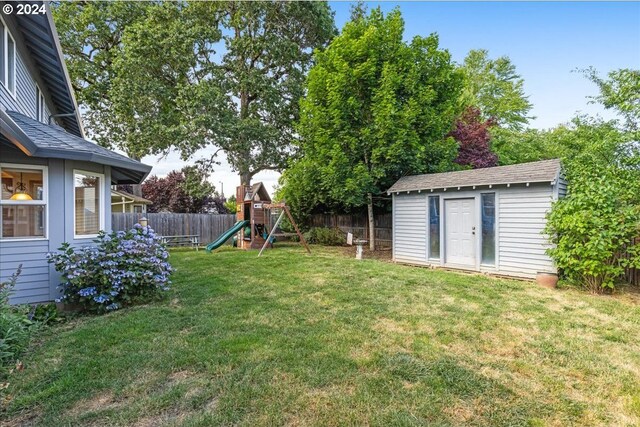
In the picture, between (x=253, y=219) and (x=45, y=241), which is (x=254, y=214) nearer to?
(x=253, y=219)

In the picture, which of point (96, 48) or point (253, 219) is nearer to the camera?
point (253, 219)

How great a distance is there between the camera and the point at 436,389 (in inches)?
108

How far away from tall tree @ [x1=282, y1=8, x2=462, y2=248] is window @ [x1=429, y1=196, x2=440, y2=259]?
239cm

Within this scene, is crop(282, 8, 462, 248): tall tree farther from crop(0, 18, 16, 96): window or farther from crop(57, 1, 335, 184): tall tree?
crop(0, 18, 16, 96): window

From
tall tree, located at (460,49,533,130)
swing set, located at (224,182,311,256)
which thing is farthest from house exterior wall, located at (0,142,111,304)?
tall tree, located at (460,49,533,130)

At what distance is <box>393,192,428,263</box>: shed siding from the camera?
31.0ft

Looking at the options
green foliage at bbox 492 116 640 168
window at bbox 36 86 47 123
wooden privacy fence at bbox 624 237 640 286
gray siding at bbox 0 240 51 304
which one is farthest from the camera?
window at bbox 36 86 47 123

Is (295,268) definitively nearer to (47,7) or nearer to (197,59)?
(47,7)

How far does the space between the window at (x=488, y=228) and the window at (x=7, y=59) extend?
9.75 m

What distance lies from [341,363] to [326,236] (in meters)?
11.4

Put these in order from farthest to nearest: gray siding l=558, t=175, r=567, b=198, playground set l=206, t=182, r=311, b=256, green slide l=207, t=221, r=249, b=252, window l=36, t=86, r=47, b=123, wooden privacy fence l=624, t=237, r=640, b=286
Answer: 1. playground set l=206, t=182, r=311, b=256
2. green slide l=207, t=221, r=249, b=252
3. window l=36, t=86, r=47, b=123
4. gray siding l=558, t=175, r=567, b=198
5. wooden privacy fence l=624, t=237, r=640, b=286

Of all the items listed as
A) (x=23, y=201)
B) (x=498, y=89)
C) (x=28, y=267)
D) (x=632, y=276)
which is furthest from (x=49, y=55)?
(x=498, y=89)

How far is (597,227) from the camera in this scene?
5918 millimetres

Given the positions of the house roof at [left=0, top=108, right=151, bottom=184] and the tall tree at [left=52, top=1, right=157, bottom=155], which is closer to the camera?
the house roof at [left=0, top=108, right=151, bottom=184]
